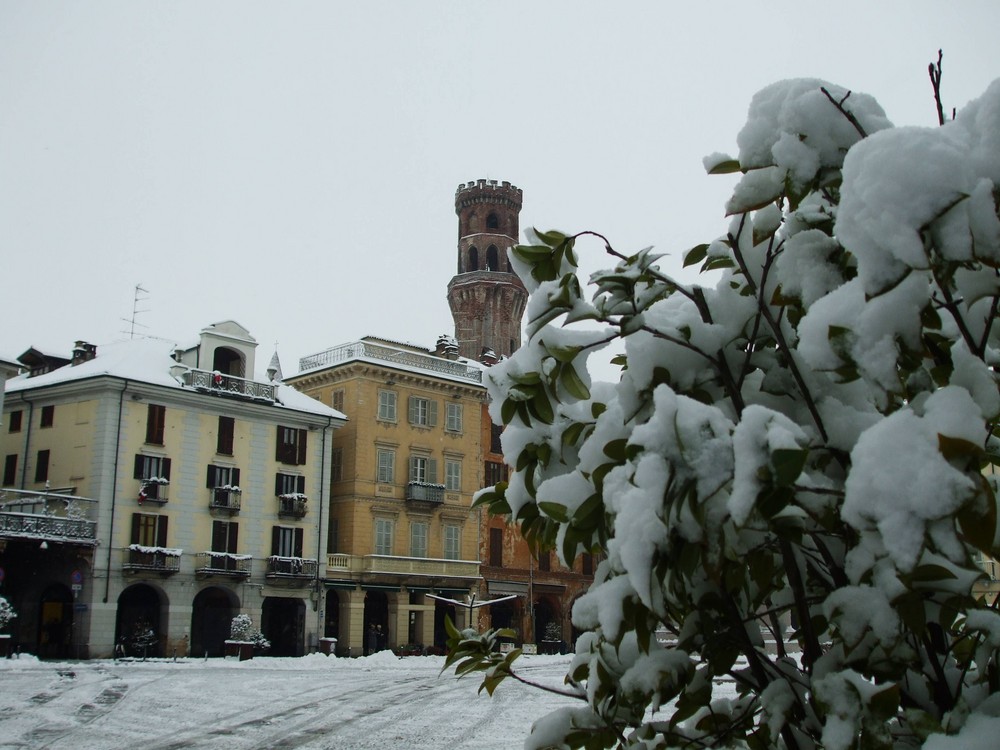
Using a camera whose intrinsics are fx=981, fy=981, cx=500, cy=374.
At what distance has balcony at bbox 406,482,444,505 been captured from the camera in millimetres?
43906

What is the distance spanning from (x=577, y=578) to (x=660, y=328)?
48247 mm

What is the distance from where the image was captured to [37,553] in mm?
33531

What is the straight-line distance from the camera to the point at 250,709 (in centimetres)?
1628

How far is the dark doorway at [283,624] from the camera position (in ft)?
128

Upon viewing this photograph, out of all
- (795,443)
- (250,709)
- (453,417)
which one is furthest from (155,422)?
(795,443)

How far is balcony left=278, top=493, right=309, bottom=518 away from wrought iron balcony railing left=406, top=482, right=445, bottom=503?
18.9 ft

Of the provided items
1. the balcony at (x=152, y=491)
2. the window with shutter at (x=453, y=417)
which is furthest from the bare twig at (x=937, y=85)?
the window with shutter at (x=453, y=417)

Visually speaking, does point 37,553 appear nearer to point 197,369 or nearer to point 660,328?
point 197,369

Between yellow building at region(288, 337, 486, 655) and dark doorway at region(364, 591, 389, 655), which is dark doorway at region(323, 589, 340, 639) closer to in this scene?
yellow building at region(288, 337, 486, 655)

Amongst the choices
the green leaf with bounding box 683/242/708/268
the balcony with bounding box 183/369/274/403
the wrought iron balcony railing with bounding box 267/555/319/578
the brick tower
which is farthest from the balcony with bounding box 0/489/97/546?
the brick tower

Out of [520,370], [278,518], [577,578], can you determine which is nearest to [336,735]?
[520,370]

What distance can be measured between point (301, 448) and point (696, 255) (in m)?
39.1

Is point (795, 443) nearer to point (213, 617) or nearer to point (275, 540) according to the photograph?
point (213, 617)

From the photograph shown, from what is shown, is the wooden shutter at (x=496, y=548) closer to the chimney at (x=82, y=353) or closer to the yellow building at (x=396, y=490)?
the yellow building at (x=396, y=490)
